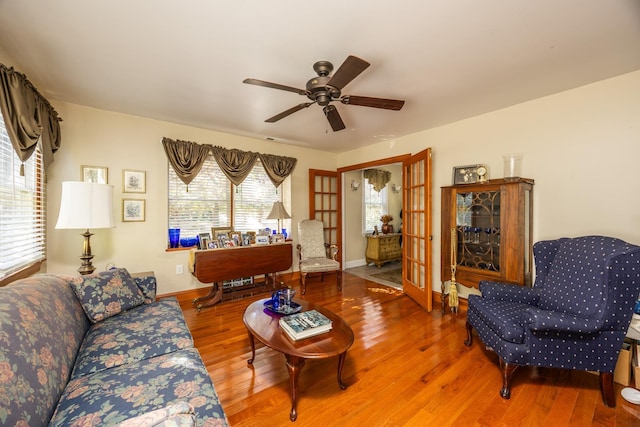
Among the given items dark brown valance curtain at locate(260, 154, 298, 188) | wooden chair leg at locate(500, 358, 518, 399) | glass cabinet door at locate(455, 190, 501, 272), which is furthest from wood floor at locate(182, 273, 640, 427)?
dark brown valance curtain at locate(260, 154, 298, 188)

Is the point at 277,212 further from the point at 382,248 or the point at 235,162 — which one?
the point at 382,248

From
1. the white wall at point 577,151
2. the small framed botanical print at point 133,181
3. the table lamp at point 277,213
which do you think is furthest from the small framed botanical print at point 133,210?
A: the white wall at point 577,151

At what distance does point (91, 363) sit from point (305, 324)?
1.14 metres

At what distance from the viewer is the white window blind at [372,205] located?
18.0 feet

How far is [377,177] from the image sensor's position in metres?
5.40

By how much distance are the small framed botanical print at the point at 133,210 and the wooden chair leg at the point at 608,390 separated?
434 cm

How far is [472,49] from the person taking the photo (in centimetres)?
178

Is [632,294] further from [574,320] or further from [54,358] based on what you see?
[54,358]

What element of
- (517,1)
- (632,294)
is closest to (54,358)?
(517,1)

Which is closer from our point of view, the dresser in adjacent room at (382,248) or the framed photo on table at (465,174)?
the framed photo on table at (465,174)

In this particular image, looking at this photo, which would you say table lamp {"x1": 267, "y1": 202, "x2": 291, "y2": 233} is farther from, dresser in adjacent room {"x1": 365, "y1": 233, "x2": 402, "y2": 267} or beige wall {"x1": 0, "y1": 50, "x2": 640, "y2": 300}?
dresser in adjacent room {"x1": 365, "y1": 233, "x2": 402, "y2": 267}

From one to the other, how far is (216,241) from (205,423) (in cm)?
254

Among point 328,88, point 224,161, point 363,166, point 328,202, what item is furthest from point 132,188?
point 363,166

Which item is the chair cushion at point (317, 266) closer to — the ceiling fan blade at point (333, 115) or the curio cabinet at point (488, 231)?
the curio cabinet at point (488, 231)
